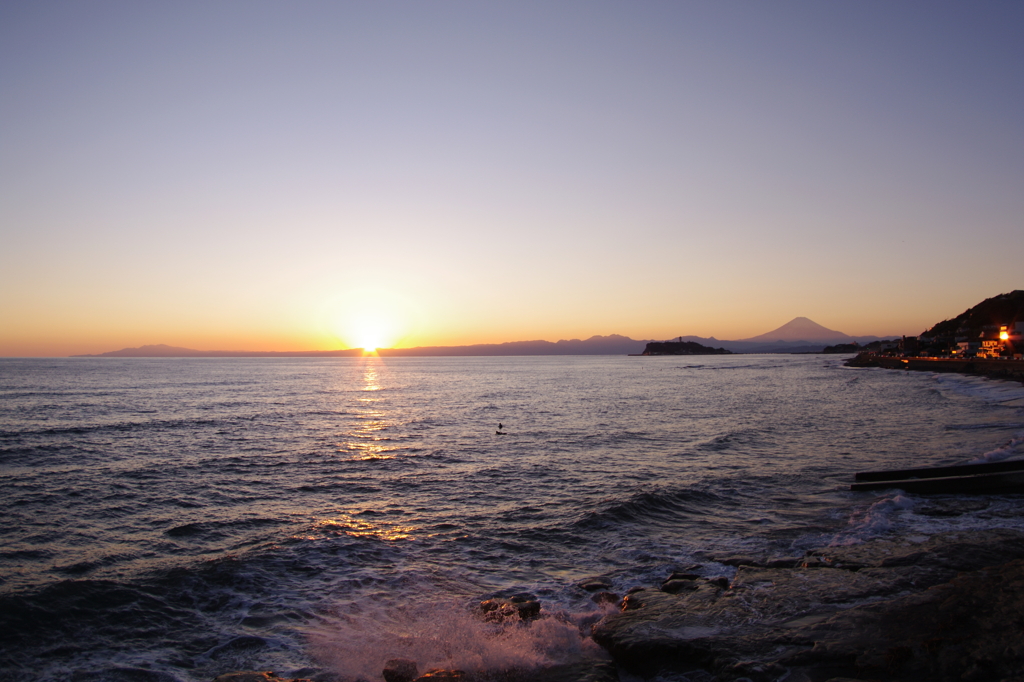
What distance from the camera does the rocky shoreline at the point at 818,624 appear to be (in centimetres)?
740

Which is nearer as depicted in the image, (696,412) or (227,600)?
(227,600)

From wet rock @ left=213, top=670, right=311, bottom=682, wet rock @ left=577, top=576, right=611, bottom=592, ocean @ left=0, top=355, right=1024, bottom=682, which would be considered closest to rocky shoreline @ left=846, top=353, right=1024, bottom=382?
ocean @ left=0, top=355, right=1024, bottom=682

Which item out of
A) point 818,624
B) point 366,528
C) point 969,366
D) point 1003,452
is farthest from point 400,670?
point 969,366

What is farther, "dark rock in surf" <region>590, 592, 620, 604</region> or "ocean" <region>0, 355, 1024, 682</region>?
"dark rock in surf" <region>590, 592, 620, 604</region>

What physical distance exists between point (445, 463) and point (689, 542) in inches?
559

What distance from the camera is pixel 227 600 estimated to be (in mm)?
11453

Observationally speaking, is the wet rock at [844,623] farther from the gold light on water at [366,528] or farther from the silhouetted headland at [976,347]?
the silhouetted headland at [976,347]

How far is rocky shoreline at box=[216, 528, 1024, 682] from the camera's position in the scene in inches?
291

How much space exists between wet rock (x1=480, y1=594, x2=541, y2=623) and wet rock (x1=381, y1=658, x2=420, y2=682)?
6.35ft

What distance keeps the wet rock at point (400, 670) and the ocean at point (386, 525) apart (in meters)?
0.27

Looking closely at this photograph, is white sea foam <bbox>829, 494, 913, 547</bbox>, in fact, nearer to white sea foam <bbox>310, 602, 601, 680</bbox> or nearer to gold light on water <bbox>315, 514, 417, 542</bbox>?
white sea foam <bbox>310, 602, 601, 680</bbox>

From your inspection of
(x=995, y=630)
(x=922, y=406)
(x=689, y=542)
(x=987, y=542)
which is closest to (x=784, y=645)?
(x=995, y=630)

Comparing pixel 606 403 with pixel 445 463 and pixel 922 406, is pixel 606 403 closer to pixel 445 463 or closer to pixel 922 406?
pixel 922 406

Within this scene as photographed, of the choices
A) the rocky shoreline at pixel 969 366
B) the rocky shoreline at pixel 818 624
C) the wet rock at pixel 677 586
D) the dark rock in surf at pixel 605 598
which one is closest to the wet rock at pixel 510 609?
the rocky shoreline at pixel 818 624
